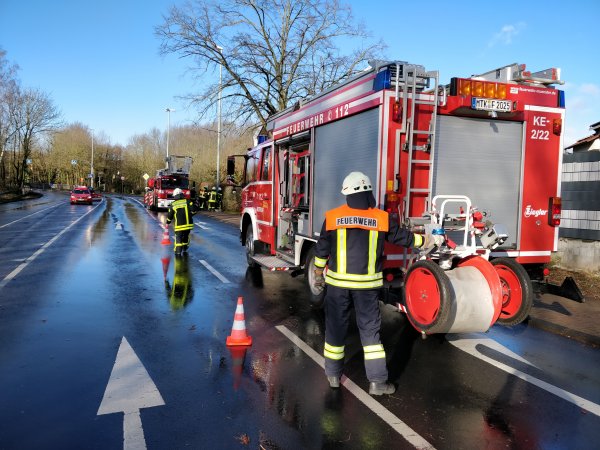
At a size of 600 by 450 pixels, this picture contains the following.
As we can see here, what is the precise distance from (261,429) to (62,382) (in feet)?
6.46

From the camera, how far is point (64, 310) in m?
6.74

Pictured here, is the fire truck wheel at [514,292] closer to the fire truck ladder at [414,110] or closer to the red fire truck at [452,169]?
the red fire truck at [452,169]

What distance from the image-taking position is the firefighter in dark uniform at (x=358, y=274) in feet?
13.3

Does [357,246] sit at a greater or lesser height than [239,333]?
greater

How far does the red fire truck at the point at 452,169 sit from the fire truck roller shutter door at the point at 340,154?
1 centimetres

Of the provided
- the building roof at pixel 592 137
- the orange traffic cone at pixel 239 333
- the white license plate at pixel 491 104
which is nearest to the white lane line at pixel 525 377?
the orange traffic cone at pixel 239 333

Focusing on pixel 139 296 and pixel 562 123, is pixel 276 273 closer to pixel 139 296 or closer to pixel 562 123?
pixel 139 296

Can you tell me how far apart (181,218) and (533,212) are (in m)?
8.14

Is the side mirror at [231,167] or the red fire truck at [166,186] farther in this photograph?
the red fire truck at [166,186]

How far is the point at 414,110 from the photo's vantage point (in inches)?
214

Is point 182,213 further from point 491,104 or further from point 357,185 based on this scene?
point 357,185

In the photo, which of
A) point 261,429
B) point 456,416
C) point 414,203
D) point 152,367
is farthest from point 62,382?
point 414,203

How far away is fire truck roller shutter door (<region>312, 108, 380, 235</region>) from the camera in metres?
5.66

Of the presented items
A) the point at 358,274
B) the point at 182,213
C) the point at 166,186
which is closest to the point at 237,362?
the point at 358,274
